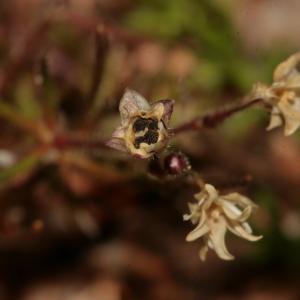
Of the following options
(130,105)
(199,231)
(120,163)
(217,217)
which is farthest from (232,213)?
(120,163)

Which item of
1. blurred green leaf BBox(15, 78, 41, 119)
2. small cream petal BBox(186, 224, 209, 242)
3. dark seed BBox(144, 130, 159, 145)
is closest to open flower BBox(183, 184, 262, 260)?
small cream petal BBox(186, 224, 209, 242)

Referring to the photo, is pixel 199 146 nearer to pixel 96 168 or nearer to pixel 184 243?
pixel 184 243

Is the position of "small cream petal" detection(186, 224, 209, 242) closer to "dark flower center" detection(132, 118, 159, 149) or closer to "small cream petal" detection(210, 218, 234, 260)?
"small cream petal" detection(210, 218, 234, 260)

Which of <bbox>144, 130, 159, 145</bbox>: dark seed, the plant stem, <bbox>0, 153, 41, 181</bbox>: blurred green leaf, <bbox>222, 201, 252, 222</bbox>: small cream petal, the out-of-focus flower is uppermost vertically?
<bbox>0, 153, 41, 181</bbox>: blurred green leaf

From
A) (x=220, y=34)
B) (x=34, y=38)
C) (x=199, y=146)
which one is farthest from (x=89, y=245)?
(x=220, y=34)

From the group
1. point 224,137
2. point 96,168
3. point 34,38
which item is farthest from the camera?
point 224,137

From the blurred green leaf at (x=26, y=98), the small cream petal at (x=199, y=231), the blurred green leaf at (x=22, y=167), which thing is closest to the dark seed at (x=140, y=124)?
the small cream petal at (x=199, y=231)

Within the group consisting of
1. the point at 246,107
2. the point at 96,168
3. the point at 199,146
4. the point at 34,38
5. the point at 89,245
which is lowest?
the point at 246,107

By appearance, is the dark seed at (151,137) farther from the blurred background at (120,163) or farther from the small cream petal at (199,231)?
the blurred background at (120,163)
